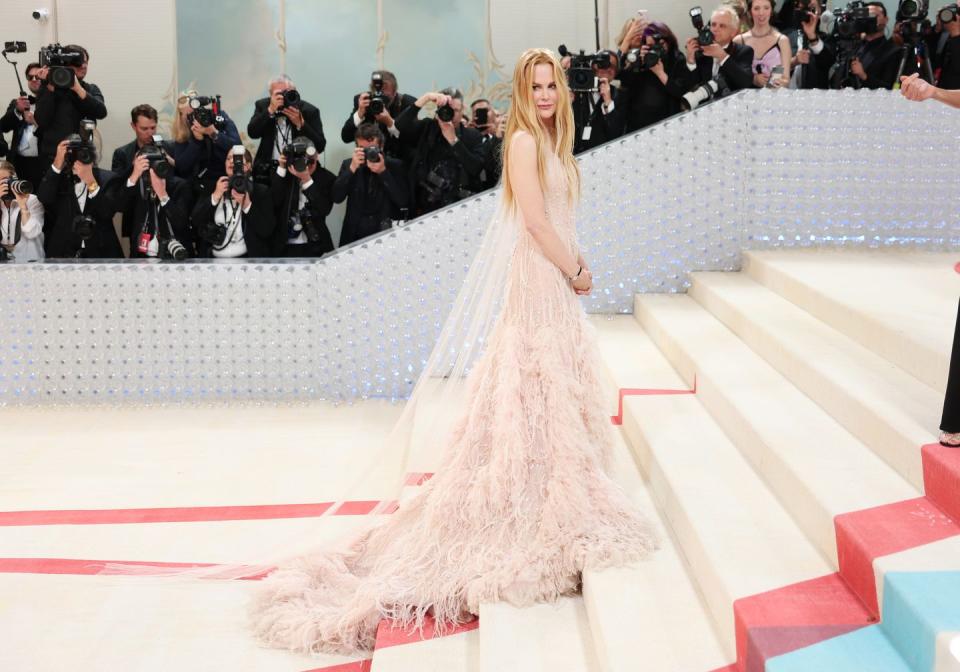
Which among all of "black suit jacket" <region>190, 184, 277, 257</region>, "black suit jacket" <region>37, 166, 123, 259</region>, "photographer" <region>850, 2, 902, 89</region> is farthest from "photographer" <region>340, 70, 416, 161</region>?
"photographer" <region>850, 2, 902, 89</region>

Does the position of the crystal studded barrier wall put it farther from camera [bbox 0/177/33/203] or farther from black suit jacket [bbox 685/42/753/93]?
camera [bbox 0/177/33/203]

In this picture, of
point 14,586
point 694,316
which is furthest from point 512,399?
point 694,316

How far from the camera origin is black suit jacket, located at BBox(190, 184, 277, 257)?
6.03 metres

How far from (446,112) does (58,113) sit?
2.45 m

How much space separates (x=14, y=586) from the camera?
3570mm

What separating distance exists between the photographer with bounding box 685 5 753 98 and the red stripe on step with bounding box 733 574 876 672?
12.7 ft

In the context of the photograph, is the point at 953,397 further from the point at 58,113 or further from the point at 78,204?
the point at 58,113

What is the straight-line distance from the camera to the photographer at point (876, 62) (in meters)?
5.78

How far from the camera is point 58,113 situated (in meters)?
6.59

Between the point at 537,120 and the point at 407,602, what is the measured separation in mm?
1407

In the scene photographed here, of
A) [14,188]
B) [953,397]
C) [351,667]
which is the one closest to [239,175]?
[14,188]

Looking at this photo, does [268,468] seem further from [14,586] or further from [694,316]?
[694,316]

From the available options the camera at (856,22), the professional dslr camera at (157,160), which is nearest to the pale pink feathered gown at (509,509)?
the camera at (856,22)

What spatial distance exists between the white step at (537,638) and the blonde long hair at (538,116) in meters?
1.19
